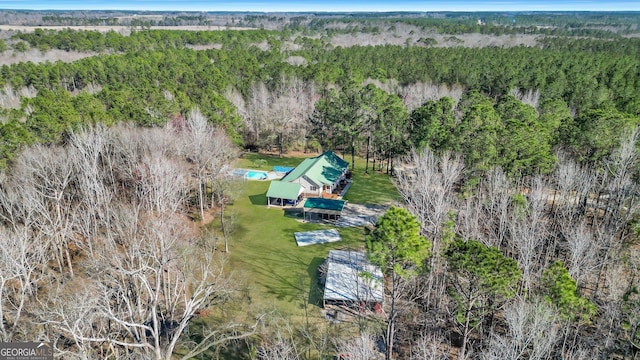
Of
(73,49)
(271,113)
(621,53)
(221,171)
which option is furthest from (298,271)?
(621,53)

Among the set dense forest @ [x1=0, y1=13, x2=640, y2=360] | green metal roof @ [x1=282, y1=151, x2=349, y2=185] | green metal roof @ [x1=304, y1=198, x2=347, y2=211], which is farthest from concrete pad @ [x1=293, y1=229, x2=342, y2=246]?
green metal roof @ [x1=282, y1=151, x2=349, y2=185]

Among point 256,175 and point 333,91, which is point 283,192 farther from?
point 333,91

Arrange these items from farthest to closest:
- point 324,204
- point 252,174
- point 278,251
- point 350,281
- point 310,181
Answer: point 252,174 → point 310,181 → point 324,204 → point 278,251 → point 350,281

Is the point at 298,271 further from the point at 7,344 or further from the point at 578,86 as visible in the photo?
the point at 578,86

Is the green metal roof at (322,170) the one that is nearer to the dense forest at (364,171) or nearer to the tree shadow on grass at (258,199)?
the tree shadow on grass at (258,199)

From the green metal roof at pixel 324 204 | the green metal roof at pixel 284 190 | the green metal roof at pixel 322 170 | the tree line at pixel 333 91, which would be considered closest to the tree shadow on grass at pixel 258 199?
the green metal roof at pixel 284 190

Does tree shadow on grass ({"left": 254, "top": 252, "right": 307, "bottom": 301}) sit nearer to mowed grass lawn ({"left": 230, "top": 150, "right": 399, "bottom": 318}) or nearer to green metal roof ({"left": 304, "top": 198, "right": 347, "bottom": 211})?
mowed grass lawn ({"left": 230, "top": 150, "right": 399, "bottom": 318})

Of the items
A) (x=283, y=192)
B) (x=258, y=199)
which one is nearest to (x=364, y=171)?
(x=283, y=192)
